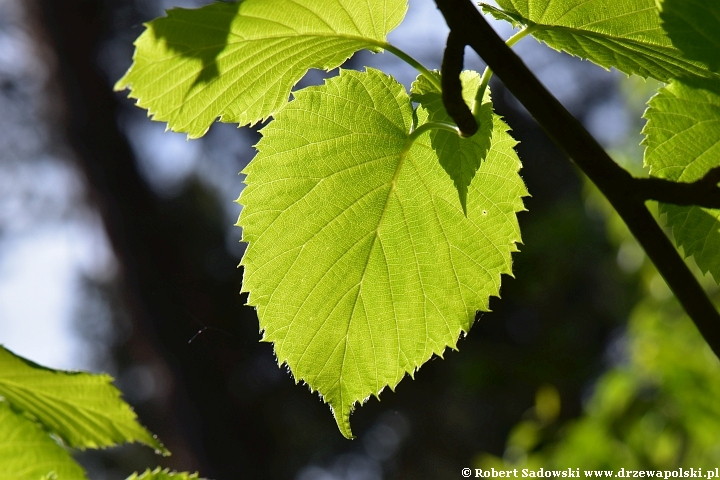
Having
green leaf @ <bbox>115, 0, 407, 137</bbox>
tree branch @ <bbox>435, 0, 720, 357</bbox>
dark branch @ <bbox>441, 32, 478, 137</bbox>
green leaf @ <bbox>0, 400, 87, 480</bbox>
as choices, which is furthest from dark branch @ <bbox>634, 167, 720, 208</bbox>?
green leaf @ <bbox>0, 400, 87, 480</bbox>

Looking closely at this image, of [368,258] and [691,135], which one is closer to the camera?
[691,135]

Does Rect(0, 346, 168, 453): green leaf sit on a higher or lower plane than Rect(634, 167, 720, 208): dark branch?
higher

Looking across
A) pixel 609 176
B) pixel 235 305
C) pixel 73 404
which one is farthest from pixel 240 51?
pixel 235 305

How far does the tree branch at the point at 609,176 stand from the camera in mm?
432

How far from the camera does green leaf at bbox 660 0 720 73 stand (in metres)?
0.54

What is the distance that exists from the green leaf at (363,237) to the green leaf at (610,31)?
10cm

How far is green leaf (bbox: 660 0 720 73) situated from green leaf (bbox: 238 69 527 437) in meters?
0.16

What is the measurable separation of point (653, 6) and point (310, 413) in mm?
8238

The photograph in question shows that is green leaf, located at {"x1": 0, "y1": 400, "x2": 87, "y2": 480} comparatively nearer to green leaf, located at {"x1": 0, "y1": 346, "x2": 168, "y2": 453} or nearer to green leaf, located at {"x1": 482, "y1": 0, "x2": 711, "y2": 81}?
green leaf, located at {"x1": 0, "y1": 346, "x2": 168, "y2": 453}

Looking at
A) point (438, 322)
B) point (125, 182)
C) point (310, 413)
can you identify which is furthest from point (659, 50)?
point (310, 413)

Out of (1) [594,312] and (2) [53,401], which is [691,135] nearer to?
(2) [53,401]

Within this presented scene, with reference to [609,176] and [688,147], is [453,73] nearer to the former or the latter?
[609,176]

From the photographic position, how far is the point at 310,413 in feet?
27.6

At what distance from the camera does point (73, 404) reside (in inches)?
30.3
